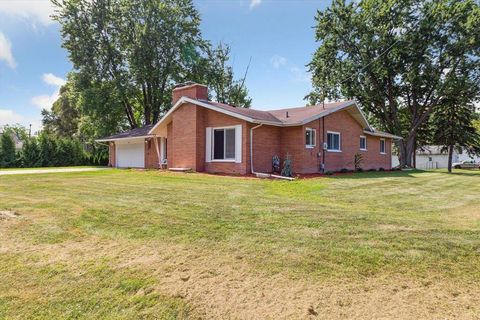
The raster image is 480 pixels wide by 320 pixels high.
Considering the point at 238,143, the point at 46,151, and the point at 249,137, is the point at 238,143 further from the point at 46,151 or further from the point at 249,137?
the point at 46,151

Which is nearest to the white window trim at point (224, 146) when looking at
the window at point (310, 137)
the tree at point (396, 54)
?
the window at point (310, 137)

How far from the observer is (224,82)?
41.2 meters

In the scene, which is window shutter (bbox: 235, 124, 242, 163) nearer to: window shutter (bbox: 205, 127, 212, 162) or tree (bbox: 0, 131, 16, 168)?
window shutter (bbox: 205, 127, 212, 162)

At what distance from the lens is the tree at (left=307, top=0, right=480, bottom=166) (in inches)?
1069

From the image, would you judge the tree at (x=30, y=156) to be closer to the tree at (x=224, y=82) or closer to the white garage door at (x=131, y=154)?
the white garage door at (x=131, y=154)

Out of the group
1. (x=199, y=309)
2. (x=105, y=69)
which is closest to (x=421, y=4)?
(x=105, y=69)

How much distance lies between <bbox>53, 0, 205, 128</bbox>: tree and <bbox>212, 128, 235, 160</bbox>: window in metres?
18.1

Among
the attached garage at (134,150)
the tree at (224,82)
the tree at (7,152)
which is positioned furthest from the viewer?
the tree at (224,82)

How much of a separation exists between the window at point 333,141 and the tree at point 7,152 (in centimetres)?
2830

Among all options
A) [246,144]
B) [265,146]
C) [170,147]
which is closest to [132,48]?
[170,147]

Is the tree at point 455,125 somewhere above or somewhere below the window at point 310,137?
above

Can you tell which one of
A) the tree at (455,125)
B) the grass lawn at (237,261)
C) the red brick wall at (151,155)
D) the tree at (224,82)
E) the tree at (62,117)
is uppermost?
the tree at (224,82)

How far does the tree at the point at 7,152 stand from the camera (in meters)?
31.0

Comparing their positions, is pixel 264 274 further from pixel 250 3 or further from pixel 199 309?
pixel 250 3
